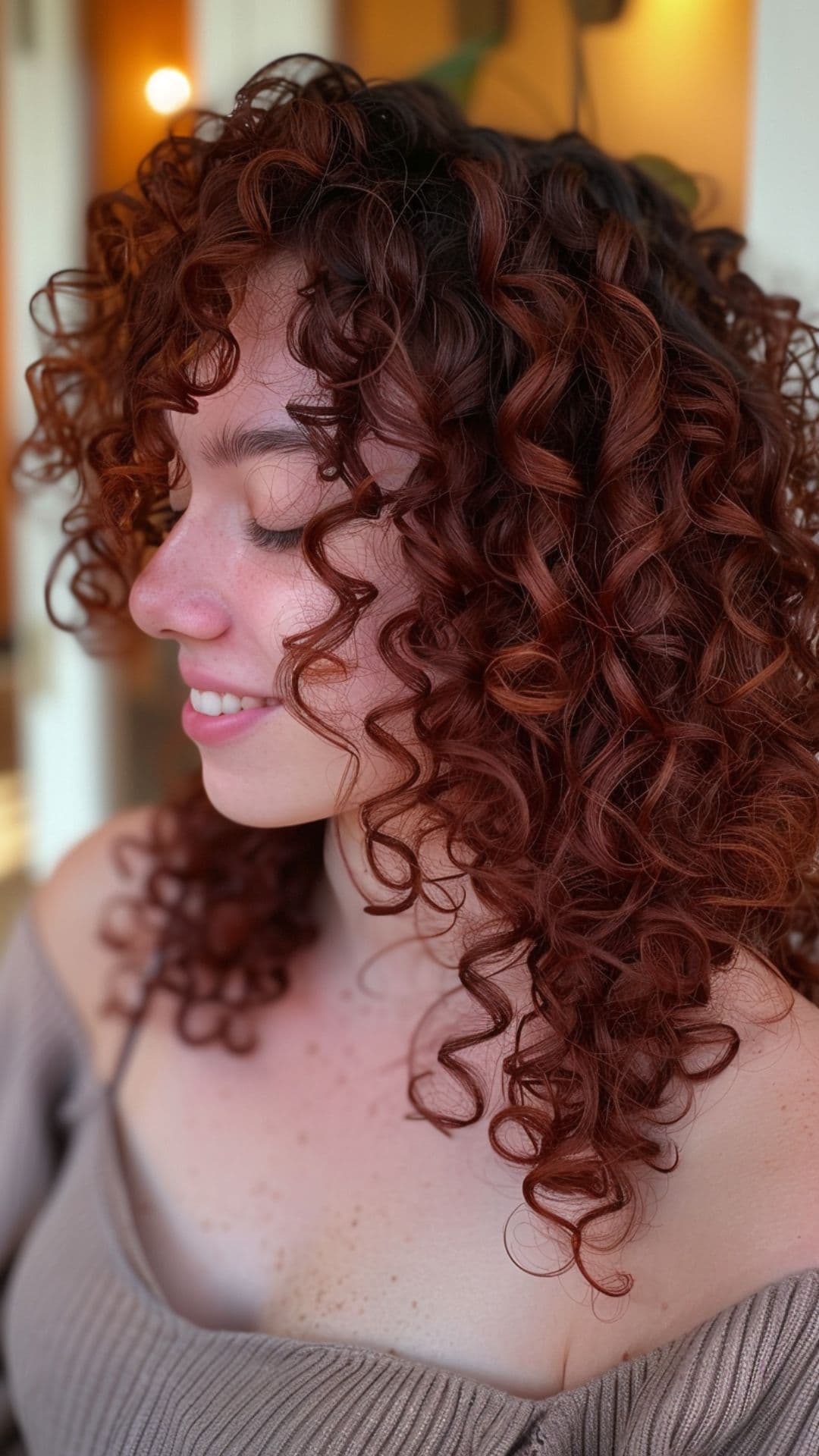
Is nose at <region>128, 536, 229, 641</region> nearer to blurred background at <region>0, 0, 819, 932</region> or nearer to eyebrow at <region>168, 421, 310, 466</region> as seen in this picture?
eyebrow at <region>168, 421, 310, 466</region>

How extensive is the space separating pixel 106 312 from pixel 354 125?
34 centimetres

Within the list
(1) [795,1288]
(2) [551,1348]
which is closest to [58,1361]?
(2) [551,1348]

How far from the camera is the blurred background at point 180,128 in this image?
100cm

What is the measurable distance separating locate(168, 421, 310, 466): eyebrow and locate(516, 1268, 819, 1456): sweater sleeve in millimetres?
577

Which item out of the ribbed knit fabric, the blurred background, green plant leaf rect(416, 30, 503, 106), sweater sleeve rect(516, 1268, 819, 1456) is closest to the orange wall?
the blurred background

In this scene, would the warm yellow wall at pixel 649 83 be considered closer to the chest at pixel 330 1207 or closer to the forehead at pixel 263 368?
the forehead at pixel 263 368

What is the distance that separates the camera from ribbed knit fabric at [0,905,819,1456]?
2.21 feet

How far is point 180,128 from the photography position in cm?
131

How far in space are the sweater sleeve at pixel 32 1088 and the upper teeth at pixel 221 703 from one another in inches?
19.0

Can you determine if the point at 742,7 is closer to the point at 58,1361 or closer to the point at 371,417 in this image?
the point at 371,417

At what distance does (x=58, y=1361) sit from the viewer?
3.08 feet

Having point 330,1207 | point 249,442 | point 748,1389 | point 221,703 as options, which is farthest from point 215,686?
point 748,1389

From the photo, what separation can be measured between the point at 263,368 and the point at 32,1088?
76 centimetres

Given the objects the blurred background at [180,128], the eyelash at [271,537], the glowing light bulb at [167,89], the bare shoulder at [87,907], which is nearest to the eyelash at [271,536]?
the eyelash at [271,537]
